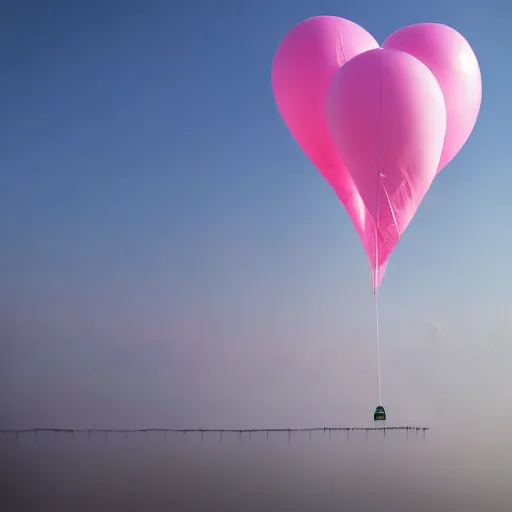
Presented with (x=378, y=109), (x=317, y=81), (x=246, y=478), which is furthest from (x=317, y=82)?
(x=246, y=478)

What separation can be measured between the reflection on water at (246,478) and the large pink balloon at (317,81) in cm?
168

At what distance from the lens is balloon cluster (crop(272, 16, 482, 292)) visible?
338 centimetres

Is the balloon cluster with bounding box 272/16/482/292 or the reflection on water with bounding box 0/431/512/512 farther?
the reflection on water with bounding box 0/431/512/512

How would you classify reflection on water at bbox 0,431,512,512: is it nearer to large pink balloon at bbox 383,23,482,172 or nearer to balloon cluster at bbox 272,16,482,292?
balloon cluster at bbox 272,16,482,292

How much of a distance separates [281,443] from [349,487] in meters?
3.02

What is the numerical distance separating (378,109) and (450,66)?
62 centimetres

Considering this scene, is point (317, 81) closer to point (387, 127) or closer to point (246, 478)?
point (387, 127)

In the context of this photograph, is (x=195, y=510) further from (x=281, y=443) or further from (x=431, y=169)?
(x=281, y=443)

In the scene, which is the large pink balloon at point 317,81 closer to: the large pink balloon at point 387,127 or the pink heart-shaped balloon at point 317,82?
the pink heart-shaped balloon at point 317,82

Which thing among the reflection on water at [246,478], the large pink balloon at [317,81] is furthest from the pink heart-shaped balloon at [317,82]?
the reflection on water at [246,478]

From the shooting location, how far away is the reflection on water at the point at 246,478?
13.2 ft

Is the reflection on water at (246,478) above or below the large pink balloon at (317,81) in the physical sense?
below

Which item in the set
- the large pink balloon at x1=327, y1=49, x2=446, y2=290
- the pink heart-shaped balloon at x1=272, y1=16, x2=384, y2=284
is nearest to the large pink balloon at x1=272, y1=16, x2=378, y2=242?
the pink heart-shaped balloon at x1=272, y1=16, x2=384, y2=284

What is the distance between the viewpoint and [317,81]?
371cm
